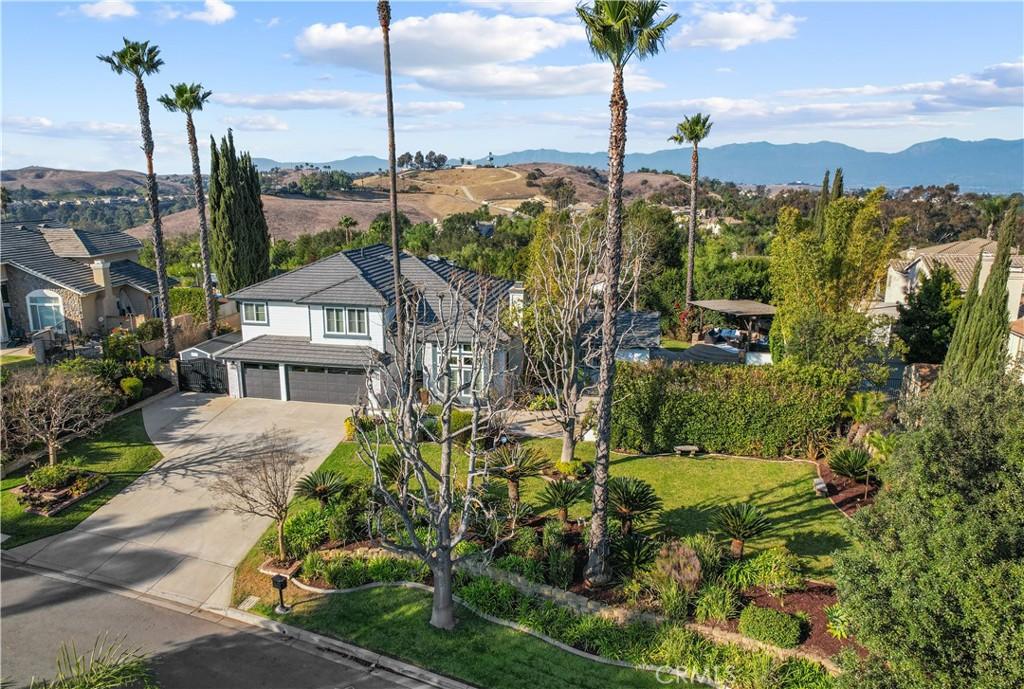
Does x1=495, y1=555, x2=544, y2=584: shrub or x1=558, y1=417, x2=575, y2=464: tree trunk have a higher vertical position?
x1=558, y1=417, x2=575, y2=464: tree trunk

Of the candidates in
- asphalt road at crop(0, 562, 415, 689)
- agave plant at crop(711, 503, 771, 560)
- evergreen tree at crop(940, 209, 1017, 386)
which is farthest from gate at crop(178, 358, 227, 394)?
evergreen tree at crop(940, 209, 1017, 386)

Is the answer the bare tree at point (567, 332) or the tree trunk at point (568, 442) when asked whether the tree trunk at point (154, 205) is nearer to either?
the bare tree at point (567, 332)

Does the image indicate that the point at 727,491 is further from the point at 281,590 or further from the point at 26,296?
the point at 26,296

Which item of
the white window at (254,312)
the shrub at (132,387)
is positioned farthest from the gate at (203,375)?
the white window at (254,312)

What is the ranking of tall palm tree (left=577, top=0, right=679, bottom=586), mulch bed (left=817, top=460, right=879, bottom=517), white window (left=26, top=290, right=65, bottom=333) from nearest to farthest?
1. tall palm tree (left=577, top=0, right=679, bottom=586)
2. mulch bed (left=817, top=460, right=879, bottom=517)
3. white window (left=26, top=290, right=65, bottom=333)

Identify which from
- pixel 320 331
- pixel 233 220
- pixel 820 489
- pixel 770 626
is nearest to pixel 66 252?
pixel 233 220

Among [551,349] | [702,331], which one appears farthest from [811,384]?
[702,331]

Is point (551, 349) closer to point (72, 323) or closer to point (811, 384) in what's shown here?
point (811, 384)

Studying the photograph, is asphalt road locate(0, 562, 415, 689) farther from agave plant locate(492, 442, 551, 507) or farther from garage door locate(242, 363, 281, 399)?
garage door locate(242, 363, 281, 399)
